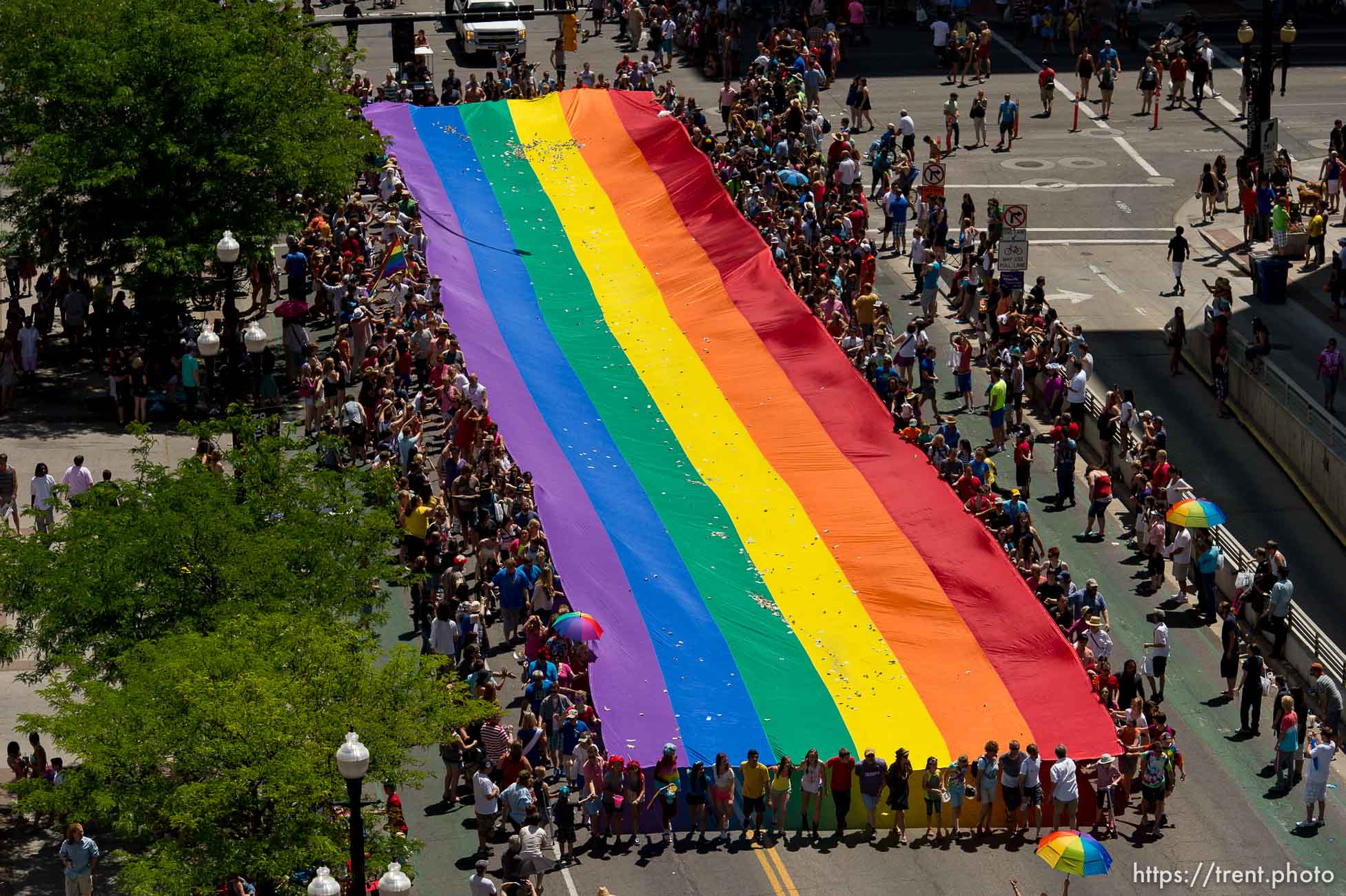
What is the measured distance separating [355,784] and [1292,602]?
65.5ft

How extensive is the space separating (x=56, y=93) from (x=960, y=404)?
18.8m

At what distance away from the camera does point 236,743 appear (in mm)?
26078

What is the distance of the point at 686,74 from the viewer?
216ft

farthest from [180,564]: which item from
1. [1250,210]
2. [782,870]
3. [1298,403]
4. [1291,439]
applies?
[1250,210]

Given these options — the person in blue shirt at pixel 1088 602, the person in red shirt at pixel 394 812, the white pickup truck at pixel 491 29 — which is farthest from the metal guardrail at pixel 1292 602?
the white pickup truck at pixel 491 29

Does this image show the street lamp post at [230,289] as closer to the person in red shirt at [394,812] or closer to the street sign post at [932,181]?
the person in red shirt at [394,812]

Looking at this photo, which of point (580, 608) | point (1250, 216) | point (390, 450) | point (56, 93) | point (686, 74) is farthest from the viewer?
point (686, 74)

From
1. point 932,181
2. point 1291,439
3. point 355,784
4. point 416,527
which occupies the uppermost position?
point 932,181

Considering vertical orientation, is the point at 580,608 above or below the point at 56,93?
below

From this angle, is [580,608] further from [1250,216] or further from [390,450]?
[1250,216]

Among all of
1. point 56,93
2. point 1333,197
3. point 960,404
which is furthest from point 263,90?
point 1333,197

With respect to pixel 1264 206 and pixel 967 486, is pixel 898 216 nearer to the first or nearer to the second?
pixel 1264 206

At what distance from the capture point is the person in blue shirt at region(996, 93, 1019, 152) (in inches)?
2392

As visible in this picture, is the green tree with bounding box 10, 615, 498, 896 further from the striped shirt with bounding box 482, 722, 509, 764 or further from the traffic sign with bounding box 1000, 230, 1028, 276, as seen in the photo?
the traffic sign with bounding box 1000, 230, 1028, 276
